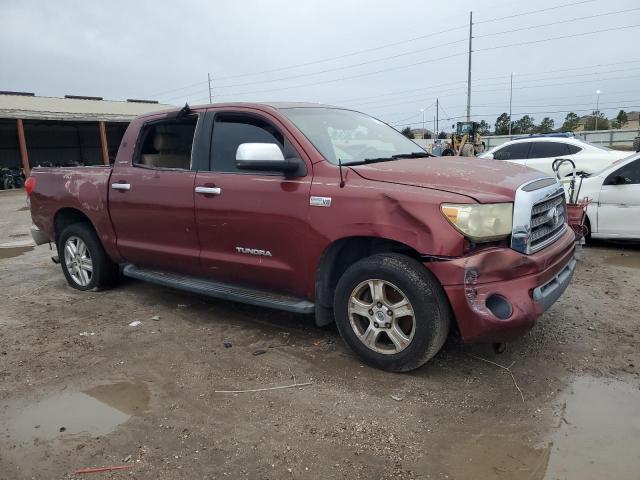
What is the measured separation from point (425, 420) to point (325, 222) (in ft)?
4.79

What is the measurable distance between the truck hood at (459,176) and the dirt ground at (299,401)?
127cm

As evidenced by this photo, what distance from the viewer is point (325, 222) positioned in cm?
368

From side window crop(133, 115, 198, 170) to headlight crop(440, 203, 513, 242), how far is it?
2.48 metres

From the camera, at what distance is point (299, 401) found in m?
3.30

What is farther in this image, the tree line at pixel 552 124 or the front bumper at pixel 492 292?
the tree line at pixel 552 124

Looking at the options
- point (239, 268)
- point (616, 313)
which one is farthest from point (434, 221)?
point (616, 313)

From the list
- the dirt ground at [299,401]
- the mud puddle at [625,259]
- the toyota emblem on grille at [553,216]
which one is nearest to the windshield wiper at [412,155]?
the toyota emblem on grille at [553,216]

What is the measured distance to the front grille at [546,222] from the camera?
3455 millimetres

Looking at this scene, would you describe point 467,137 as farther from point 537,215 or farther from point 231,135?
point 537,215

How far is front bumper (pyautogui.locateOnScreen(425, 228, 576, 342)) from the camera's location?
3174 mm

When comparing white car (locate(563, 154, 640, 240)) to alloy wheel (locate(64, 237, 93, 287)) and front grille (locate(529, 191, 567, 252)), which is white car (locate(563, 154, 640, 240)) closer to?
front grille (locate(529, 191, 567, 252))

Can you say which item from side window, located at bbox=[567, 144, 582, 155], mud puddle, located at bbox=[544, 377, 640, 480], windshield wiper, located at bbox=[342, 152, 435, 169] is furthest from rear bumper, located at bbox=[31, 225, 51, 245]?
side window, located at bbox=[567, 144, 582, 155]

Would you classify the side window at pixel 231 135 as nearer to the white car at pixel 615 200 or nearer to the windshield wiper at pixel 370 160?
the windshield wiper at pixel 370 160

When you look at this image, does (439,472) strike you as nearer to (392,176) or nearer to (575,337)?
(392,176)
